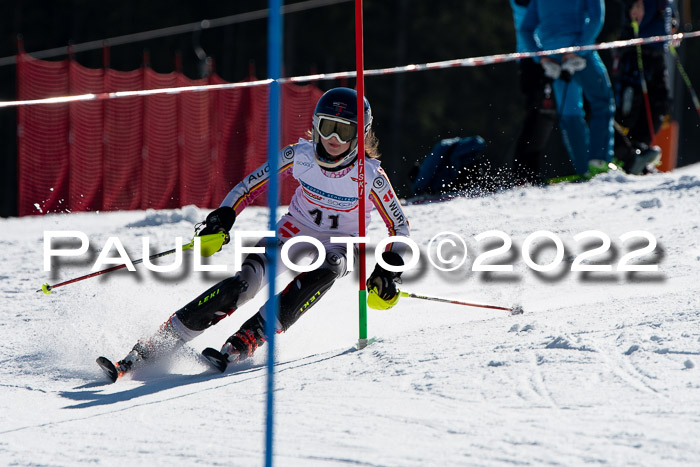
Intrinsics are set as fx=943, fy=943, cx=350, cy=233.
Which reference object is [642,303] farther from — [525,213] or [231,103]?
[231,103]

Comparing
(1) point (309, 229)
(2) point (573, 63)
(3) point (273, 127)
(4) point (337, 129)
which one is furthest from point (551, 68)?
(3) point (273, 127)

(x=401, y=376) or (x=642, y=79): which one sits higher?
(x=642, y=79)

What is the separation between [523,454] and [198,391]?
1513 mm

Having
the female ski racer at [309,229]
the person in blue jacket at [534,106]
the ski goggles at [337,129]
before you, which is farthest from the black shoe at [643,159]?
the ski goggles at [337,129]

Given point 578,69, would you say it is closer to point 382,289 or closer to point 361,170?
point 361,170

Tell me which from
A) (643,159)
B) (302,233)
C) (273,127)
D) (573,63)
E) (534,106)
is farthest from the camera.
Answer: (643,159)

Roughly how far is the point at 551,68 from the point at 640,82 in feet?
5.11

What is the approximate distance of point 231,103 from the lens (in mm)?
12094

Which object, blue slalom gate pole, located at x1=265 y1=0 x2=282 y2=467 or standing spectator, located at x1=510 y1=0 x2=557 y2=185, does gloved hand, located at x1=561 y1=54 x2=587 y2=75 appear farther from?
blue slalom gate pole, located at x1=265 y1=0 x2=282 y2=467

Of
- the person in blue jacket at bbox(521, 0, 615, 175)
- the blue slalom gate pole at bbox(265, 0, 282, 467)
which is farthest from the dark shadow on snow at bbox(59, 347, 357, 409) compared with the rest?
the person in blue jacket at bbox(521, 0, 615, 175)

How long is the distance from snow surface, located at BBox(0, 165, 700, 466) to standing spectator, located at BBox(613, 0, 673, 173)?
2942mm

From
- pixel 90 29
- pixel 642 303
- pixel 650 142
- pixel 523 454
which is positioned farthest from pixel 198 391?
pixel 90 29

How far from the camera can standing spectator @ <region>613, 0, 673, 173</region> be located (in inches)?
363

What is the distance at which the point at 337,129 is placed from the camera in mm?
4414
